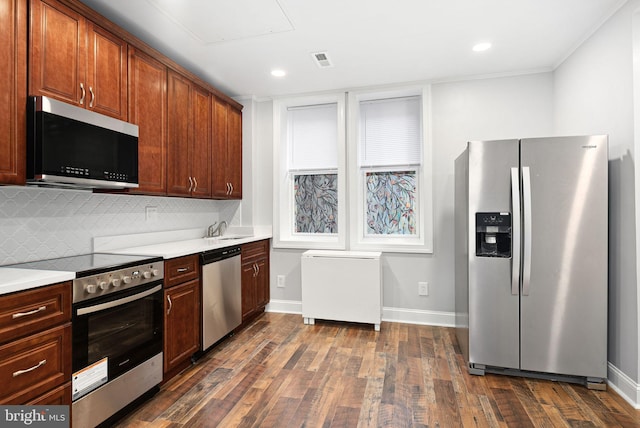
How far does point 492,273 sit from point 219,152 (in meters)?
2.84

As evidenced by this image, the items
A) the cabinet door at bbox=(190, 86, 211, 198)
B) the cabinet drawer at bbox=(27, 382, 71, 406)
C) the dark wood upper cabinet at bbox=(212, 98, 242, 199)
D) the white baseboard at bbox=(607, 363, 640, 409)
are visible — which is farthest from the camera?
the dark wood upper cabinet at bbox=(212, 98, 242, 199)

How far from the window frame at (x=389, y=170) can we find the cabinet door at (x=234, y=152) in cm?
132

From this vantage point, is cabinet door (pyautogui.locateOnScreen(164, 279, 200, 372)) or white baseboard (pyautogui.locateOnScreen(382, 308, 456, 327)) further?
white baseboard (pyautogui.locateOnScreen(382, 308, 456, 327))

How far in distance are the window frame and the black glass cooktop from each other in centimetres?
224

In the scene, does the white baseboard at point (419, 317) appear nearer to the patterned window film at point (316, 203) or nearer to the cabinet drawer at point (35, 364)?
the patterned window film at point (316, 203)

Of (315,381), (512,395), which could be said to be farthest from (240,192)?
(512,395)

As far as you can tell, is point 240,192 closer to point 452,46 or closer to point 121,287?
point 121,287

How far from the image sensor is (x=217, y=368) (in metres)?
2.63

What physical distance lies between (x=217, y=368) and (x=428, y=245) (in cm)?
239

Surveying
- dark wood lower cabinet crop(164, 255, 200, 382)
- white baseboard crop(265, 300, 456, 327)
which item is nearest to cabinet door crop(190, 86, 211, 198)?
dark wood lower cabinet crop(164, 255, 200, 382)

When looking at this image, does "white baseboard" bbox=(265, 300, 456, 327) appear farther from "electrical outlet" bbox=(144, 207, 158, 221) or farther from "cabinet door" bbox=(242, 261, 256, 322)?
"electrical outlet" bbox=(144, 207, 158, 221)

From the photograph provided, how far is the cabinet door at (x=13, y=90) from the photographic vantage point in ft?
5.40

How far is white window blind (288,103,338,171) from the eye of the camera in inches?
159

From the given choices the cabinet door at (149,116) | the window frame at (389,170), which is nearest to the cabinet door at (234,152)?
the cabinet door at (149,116)
